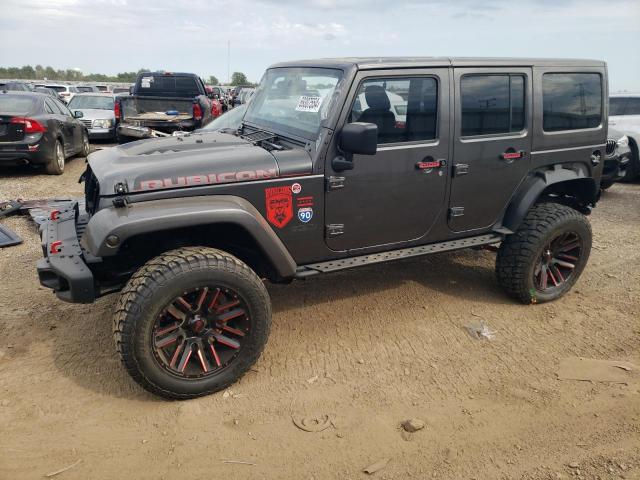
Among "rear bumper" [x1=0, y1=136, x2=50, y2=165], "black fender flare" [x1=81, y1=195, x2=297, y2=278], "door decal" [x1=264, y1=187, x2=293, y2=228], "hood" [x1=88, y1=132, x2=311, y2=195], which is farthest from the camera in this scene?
"rear bumper" [x1=0, y1=136, x2=50, y2=165]

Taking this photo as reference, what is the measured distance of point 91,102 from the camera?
49.6 ft

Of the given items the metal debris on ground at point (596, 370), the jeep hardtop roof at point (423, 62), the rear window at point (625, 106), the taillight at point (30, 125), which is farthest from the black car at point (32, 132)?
the rear window at point (625, 106)

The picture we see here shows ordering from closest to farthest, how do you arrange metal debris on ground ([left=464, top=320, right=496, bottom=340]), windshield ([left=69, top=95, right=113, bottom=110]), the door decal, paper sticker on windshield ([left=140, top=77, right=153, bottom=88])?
1. the door decal
2. metal debris on ground ([left=464, top=320, right=496, bottom=340])
3. paper sticker on windshield ([left=140, top=77, right=153, bottom=88])
4. windshield ([left=69, top=95, right=113, bottom=110])

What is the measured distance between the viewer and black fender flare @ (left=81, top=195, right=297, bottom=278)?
274cm

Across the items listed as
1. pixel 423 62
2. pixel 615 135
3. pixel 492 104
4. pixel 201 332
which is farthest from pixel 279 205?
pixel 615 135

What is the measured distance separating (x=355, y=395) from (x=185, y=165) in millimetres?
1771

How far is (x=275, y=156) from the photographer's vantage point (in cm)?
326

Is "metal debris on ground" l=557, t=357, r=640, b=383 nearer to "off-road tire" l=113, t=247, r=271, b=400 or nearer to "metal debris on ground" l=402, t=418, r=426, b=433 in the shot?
"metal debris on ground" l=402, t=418, r=426, b=433

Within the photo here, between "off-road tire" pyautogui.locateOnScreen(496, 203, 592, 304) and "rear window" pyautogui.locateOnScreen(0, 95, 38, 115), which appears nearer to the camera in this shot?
"off-road tire" pyautogui.locateOnScreen(496, 203, 592, 304)

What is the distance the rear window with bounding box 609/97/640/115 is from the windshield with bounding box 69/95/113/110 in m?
13.2

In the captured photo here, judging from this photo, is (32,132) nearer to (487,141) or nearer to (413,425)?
(487,141)

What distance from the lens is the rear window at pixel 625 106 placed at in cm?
1027

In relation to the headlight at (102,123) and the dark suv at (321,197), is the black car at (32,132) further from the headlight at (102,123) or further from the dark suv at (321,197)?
the dark suv at (321,197)

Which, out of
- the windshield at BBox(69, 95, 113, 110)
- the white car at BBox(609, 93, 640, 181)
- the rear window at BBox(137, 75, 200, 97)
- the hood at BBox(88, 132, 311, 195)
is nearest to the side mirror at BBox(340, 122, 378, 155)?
the hood at BBox(88, 132, 311, 195)
